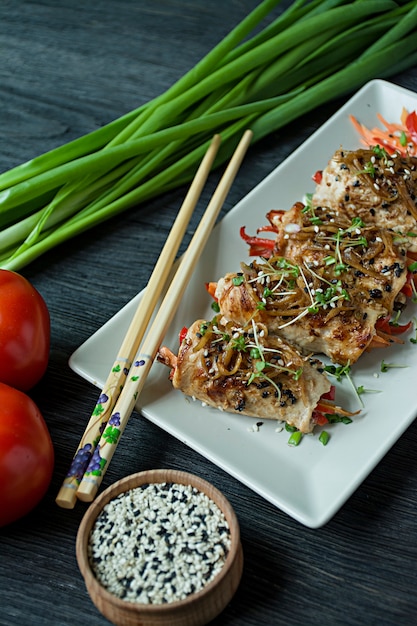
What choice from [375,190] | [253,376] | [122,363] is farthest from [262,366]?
[375,190]

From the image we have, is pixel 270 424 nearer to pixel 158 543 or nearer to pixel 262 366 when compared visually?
pixel 262 366

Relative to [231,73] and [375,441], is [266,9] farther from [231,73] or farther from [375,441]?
[375,441]

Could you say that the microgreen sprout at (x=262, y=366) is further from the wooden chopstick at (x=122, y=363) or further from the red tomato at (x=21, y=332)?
the red tomato at (x=21, y=332)

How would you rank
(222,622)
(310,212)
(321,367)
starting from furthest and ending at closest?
(310,212), (321,367), (222,622)

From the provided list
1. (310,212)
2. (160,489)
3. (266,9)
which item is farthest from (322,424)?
(266,9)

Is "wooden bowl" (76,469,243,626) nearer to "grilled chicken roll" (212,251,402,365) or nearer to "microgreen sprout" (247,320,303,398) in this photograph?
"microgreen sprout" (247,320,303,398)
